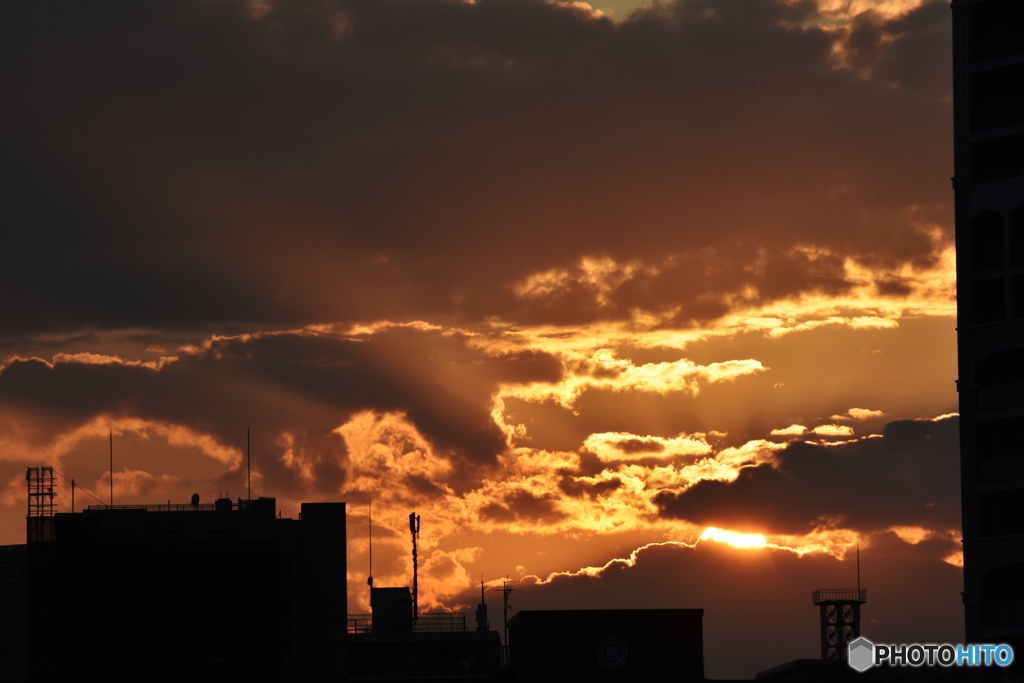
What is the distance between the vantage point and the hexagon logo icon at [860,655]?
11944 cm

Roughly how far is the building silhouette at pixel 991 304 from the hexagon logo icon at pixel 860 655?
914 cm

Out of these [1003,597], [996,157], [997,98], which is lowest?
[1003,597]

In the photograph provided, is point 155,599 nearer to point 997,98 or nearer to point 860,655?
point 860,655

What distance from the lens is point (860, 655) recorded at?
397 ft

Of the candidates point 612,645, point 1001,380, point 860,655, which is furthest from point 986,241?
point 612,645

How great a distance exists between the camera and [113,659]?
438ft

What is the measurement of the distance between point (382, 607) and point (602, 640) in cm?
6286

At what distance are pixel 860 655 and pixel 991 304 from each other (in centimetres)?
2729

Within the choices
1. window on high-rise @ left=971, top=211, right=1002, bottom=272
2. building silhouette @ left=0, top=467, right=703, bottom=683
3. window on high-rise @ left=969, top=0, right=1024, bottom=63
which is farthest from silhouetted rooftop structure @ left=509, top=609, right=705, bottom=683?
window on high-rise @ left=969, top=0, right=1024, bottom=63

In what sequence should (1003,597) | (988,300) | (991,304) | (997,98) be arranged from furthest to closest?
1. (997,98)
2. (988,300)
3. (991,304)
4. (1003,597)

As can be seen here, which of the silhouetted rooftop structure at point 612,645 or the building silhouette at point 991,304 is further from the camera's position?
the silhouetted rooftop structure at point 612,645

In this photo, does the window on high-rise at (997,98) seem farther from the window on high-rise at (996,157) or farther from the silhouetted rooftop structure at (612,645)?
the silhouetted rooftop structure at (612,645)

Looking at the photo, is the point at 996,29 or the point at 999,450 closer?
the point at 999,450

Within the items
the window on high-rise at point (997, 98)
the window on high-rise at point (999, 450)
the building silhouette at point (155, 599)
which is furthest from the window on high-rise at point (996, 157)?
the building silhouette at point (155, 599)
